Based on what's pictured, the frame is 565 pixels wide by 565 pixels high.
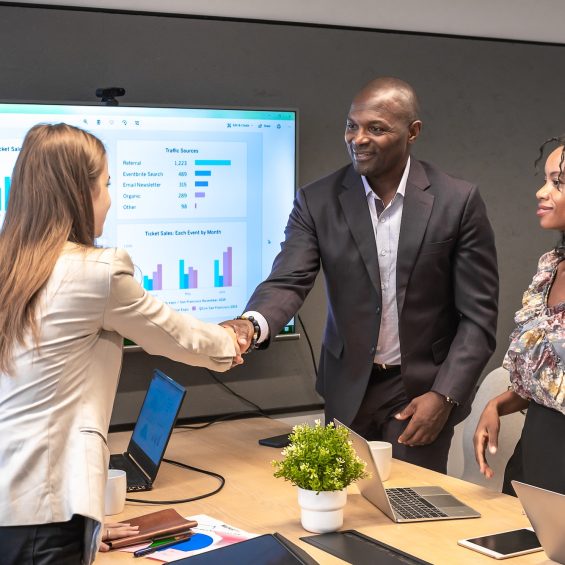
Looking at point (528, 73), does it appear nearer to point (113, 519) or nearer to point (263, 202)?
point (263, 202)

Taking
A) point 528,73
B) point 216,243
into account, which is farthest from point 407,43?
point 216,243

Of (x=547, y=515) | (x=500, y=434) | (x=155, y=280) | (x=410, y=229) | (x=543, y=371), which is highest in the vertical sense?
(x=410, y=229)

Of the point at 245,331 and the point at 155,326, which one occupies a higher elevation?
the point at 155,326

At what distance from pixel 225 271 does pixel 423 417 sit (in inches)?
46.3

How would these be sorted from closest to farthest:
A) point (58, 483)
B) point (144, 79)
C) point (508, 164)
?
point (58, 483) → point (144, 79) → point (508, 164)

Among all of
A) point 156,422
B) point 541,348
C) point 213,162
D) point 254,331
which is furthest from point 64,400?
point 213,162

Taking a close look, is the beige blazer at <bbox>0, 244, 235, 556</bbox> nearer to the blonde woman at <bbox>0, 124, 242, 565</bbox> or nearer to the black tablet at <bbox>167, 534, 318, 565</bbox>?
the blonde woman at <bbox>0, 124, 242, 565</bbox>

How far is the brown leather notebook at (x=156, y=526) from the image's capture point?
6.57 feet

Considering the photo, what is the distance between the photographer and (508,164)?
4293 mm

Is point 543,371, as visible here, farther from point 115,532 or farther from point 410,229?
point 115,532

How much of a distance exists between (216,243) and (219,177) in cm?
25

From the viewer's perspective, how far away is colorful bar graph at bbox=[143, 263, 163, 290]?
3451 mm

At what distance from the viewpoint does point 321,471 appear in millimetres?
1984

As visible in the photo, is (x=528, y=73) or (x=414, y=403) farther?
(x=528, y=73)
